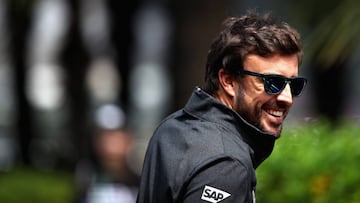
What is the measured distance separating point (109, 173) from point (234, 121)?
5.66m

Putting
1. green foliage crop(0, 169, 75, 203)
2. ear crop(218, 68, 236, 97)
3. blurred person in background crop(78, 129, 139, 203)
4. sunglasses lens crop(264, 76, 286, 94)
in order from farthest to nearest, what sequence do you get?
1. green foliage crop(0, 169, 75, 203)
2. blurred person in background crop(78, 129, 139, 203)
3. ear crop(218, 68, 236, 97)
4. sunglasses lens crop(264, 76, 286, 94)

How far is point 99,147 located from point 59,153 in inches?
283

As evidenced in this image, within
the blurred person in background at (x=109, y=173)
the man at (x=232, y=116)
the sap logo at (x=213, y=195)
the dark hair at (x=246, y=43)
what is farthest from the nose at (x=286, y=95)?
the blurred person in background at (x=109, y=173)

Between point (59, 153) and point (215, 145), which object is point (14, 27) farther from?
point (215, 145)

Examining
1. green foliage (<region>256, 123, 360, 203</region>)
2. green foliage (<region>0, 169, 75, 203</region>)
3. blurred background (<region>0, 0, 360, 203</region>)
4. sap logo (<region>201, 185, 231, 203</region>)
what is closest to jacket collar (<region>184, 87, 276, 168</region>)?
sap logo (<region>201, 185, 231, 203</region>)

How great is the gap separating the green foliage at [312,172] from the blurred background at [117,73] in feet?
1.45

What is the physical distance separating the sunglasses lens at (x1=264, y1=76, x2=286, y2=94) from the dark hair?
83 millimetres

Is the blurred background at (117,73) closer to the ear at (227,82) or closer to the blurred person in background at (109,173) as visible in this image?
the blurred person in background at (109,173)

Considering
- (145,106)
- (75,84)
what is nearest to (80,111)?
(75,84)

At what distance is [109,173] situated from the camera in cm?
973

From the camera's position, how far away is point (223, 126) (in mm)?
4117

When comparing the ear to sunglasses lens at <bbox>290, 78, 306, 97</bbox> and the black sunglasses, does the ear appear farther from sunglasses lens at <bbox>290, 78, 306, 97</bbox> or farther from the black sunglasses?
sunglasses lens at <bbox>290, 78, 306, 97</bbox>

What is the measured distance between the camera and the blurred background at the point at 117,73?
948 centimetres

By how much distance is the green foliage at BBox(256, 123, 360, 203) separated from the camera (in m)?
5.83
